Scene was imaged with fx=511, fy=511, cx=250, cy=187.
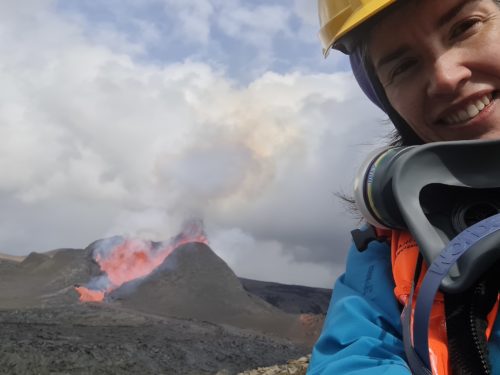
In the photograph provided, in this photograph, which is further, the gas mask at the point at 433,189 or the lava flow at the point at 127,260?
the lava flow at the point at 127,260

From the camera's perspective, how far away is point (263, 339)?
2952 cm

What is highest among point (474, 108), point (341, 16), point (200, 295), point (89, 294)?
point (89, 294)

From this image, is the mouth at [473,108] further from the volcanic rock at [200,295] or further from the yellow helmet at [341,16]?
the volcanic rock at [200,295]

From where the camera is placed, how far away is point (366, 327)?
1530mm

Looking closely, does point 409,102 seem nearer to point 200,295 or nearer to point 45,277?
point 200,295

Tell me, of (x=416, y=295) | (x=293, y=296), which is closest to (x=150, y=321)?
(x=416, y=295)

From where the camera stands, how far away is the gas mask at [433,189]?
1464 mm

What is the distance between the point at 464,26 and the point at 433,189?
23.6 inches

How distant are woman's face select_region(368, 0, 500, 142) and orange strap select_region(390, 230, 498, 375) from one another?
1.58 feet

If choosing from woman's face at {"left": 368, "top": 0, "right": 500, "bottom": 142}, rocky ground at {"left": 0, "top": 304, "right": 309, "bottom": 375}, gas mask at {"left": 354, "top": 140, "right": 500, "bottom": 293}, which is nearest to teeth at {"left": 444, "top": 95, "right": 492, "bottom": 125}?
woman's face at {"left": 368, "top": 0, "right": 500, "bottom": 142}

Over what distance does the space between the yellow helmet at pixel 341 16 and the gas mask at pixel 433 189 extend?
22.0 inches

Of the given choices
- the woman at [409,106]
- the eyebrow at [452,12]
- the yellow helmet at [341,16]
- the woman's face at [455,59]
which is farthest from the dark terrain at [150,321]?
the eyebrow at [452,12]

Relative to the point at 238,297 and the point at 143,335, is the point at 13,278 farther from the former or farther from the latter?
the point at 143,335

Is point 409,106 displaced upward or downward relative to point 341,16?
downward
